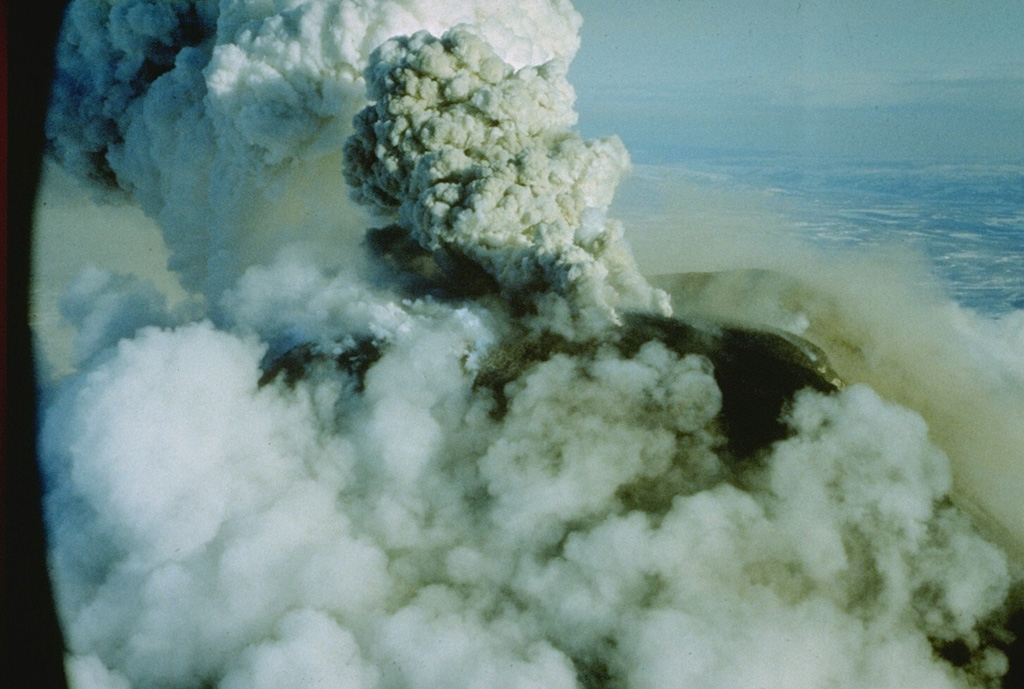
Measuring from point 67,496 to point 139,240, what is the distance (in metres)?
22.5

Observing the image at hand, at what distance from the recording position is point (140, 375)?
35.1 ft

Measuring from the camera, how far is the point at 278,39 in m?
14.8

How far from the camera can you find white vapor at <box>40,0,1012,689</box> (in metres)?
7.85

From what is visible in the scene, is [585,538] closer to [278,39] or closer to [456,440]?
[456,440]

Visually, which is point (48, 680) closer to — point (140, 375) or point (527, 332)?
point (140, 375)

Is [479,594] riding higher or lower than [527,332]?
lower

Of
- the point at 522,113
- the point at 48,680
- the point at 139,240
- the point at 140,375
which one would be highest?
the point at 522,113

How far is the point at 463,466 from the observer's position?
9.80 metres

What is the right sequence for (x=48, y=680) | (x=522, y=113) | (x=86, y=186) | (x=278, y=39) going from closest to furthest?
(x=48, y=680)
(x=522, y=113)
(x=278, y=39)
(x=86, y=186)

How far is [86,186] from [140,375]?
13965mm

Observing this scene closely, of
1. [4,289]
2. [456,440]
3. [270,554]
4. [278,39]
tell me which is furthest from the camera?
[278,39]

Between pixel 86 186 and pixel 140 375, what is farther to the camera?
pixel 86 186

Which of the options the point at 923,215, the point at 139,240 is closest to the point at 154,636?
the point at 139,240

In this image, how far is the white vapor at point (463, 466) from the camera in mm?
7848
